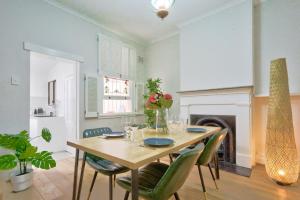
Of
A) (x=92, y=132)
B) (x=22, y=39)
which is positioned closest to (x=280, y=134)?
(x=92, y=132)

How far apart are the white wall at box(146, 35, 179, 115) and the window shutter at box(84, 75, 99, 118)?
1777 mm

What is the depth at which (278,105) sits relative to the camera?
2070 mm

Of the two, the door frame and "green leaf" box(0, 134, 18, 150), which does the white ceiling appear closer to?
the door frame

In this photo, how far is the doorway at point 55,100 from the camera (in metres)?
3.21

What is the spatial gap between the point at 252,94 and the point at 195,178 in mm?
1722

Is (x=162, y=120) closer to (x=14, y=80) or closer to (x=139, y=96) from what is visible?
(x=14, y=80)

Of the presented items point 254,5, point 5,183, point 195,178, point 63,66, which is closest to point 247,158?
point 195,178

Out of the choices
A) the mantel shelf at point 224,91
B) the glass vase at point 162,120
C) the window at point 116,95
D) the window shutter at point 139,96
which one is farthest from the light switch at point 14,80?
the mantel shelf at point 224,91

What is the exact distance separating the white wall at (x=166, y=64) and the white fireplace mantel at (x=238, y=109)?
0.98 m

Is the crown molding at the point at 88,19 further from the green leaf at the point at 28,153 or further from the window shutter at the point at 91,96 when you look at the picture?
the green leaf at the point at 28,153

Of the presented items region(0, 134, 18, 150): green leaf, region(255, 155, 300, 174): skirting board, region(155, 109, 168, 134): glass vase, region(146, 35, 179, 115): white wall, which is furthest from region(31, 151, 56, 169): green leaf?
region(255, 155, 300, 174): skirting board

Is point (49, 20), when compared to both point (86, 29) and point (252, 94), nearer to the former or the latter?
point (86, 29)

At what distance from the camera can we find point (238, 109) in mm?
2764

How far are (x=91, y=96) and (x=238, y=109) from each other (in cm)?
292
